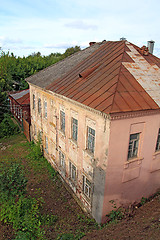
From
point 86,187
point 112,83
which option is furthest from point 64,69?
point 86,187

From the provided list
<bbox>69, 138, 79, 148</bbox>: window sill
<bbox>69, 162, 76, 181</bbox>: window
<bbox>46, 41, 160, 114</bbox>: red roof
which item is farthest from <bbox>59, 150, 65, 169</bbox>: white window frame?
<bbox>46, 41, 160, 114</bbox>: red roof

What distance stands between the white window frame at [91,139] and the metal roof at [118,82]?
1.39 m

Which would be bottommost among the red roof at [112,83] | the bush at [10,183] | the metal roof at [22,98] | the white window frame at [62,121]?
the bush at [10,183]

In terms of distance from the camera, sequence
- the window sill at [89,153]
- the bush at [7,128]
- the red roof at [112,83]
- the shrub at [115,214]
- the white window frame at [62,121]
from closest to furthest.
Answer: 1. the red roof at [112,83]
2. the shrub at [115,214]
3. the window sill at [89,153]
4. the white window frame at [62,121]
5. the bush at [7,128]

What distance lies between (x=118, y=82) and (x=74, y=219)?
7.09 metres

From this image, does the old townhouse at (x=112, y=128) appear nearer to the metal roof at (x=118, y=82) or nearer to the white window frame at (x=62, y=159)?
the metal roof at (x=118, y=82)

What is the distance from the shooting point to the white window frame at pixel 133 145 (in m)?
7.82

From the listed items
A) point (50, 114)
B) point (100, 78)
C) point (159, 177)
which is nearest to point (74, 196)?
point (159, 177)

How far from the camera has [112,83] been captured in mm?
7680

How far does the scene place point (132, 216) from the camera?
27.0 feet

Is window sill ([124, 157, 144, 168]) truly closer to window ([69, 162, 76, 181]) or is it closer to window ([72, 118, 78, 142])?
window ([72, 118, 78, 142])

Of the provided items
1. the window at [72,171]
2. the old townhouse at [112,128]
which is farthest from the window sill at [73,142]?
the window at [72,171]

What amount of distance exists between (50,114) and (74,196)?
5.77 m

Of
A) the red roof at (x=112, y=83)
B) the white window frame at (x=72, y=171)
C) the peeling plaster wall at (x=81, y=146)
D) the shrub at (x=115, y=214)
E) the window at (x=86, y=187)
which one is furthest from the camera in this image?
the white window frame at (x=72, y=171)
